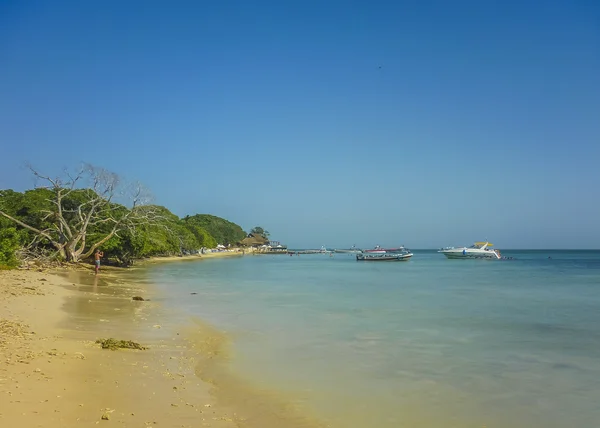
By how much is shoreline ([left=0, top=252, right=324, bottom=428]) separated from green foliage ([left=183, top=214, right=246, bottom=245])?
347 ft

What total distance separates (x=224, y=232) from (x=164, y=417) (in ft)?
422

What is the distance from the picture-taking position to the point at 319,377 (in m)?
7.93

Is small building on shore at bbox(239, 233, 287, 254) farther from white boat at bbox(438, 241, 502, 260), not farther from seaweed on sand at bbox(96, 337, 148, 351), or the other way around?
seaweed on sand at bbox(96, 337, 148, 351)

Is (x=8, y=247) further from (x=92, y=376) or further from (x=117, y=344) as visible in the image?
(x=92, y=376)

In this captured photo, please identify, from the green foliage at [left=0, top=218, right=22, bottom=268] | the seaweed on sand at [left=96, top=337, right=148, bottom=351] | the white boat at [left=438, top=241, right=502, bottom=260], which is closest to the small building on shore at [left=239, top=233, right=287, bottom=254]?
the white boat at [left=438, top=241, right=502, bottom=260]

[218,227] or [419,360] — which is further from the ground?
[218,227]

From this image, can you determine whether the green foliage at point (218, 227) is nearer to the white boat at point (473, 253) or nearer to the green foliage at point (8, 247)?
the white boat at point (473, 253)

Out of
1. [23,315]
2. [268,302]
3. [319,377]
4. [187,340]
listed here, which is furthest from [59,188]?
[319,377]

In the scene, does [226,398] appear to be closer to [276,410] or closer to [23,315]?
[276,410]

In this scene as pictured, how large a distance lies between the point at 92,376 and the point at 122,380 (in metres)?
0.41

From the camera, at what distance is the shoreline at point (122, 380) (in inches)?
198

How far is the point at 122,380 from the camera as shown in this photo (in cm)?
642

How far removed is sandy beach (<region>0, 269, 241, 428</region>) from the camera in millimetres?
4926

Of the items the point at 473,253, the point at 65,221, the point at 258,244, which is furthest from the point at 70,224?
the point at 258,244
